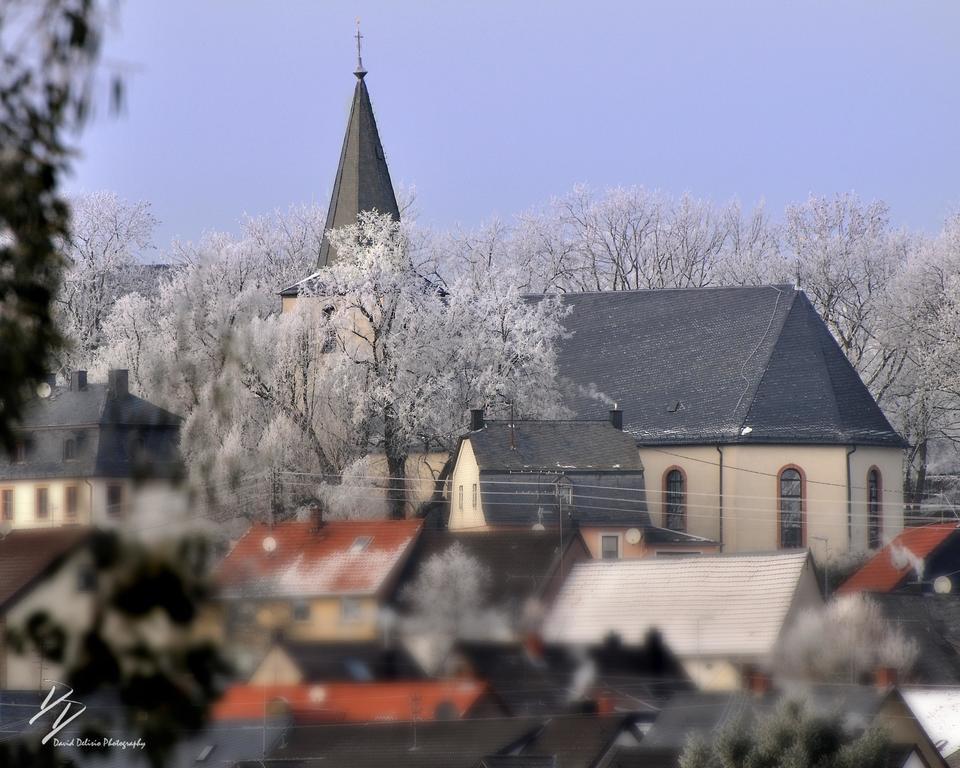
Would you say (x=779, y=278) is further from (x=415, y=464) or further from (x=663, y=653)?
(x=663, y=653)

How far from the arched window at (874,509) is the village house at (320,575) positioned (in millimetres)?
16297

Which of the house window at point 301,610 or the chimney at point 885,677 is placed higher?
the house window at point 301,610

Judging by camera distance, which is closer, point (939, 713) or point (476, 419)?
point (939, 713)

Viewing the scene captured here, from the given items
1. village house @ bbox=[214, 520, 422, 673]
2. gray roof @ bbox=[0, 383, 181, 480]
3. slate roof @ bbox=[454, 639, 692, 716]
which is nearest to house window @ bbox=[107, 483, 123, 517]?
gray roof @ bbox=[0, 383, 181, 480]

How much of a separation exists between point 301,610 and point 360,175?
2928 centimetres

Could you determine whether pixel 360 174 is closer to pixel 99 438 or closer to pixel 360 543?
pixel 360 543

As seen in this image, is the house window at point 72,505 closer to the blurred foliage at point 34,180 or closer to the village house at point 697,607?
the blurred foliage at point 34,180

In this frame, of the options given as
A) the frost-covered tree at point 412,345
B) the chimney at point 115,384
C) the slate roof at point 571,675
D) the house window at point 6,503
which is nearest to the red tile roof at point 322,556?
the slate roof at point 571,675

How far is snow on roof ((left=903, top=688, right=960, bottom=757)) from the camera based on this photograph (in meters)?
31.1

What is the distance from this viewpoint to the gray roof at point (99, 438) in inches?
203

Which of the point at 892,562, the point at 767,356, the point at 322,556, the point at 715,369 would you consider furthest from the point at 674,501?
the point at 322,556

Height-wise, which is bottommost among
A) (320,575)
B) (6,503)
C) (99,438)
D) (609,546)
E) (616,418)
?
(609,546)

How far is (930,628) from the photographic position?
127 feet

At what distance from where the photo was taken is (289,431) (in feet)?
151
